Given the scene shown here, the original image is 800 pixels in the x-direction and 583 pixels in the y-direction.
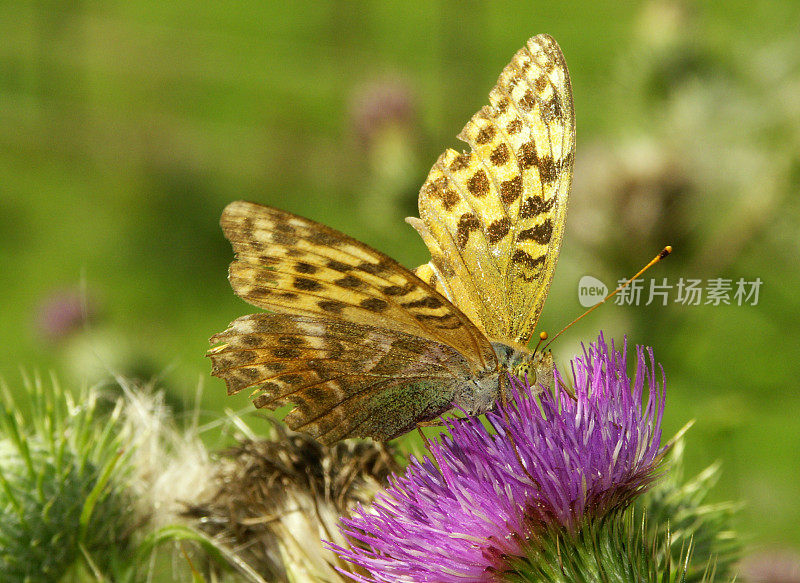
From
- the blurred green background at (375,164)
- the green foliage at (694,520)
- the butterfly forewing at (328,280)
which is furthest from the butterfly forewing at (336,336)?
the blurred green background at (375,164)

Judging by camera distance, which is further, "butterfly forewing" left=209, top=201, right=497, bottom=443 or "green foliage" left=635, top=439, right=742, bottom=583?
"green foliage" left=635, top=439, right=742, bottom=583

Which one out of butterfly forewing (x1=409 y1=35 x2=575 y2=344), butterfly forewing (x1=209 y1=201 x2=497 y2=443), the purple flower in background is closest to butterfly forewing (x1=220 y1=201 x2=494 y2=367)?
butterfly forewing (x1=209 y1=201 x2=497 y2=443)

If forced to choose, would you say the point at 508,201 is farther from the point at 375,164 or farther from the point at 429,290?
the point at 375,164

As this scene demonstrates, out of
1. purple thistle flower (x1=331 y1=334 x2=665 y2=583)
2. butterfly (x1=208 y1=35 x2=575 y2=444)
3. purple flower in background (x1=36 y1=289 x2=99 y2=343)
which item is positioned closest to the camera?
purple thistle flower (x1=331 y1=334 x2=665 y2=583)

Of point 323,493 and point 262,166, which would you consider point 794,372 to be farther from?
point 262,166

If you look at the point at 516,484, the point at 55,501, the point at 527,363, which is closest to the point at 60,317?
A: the point at 55,501

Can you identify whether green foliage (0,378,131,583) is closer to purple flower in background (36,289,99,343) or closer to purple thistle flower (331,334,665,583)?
purple thistle flower (331,334,665,583)

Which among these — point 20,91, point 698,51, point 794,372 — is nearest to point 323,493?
point 698,51
